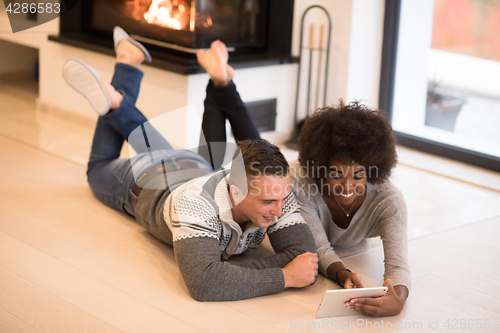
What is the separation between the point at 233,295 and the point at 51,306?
51 cm

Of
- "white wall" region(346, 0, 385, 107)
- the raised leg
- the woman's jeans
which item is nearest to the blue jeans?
the woman's jeans

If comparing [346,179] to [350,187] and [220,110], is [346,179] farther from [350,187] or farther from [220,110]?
[220,110]

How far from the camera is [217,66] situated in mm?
2379

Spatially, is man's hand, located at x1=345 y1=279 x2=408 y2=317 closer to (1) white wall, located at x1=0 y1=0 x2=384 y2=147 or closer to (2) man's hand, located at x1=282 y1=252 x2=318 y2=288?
(2) man's hand, located at x1=282 y1=252 x2=318 y2=288

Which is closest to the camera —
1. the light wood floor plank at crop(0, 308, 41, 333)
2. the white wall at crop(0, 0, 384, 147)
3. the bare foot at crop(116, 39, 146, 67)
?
the light wood floor plank at crop(0, 308, 41, 333)

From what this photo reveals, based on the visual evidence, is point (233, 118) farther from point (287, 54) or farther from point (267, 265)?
point (287, 54)

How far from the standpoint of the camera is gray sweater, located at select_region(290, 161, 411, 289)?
183 cm

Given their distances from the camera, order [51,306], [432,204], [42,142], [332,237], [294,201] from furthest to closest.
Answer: [42,142]
[432,204]
[332,237]
[294,201]
[51,306]

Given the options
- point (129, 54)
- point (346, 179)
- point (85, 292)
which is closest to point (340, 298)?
point (346, 179)

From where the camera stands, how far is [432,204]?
2693mm

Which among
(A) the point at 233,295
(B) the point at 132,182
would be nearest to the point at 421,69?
(B) the point at 132,182

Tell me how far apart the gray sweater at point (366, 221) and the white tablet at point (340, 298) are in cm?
19

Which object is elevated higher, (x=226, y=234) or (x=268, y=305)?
(x=226, y=234)

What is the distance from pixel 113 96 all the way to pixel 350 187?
3.28 feet
